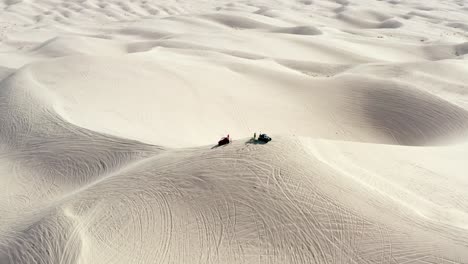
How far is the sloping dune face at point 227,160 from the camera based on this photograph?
16.4ft

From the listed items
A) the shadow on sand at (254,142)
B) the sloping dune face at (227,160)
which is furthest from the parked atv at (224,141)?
the shadow on sand at (254,142)

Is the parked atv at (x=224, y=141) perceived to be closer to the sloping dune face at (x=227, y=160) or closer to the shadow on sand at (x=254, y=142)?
the sloping dune face at (x=227, y=160)

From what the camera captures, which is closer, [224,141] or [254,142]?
[254,142]

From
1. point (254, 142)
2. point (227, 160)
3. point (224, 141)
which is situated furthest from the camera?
point (224, 141)

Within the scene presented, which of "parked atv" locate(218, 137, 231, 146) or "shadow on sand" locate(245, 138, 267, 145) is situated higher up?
"shadow on sand" locate(245, 138, 267, 145)

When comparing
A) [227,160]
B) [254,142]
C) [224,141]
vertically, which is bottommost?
[227,160]

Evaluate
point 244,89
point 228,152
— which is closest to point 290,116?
point 244,89

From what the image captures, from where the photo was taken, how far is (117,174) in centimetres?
666

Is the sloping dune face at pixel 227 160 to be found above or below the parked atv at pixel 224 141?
below

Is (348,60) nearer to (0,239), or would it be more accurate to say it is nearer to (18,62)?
(18,62)

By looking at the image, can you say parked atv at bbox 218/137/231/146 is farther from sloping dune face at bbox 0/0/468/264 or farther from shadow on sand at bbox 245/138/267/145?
shadow on sand at bbox 245/138/267/145

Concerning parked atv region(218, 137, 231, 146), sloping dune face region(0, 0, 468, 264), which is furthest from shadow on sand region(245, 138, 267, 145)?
parked atv region(218, 137, 231, 146)

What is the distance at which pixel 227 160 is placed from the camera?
232 inches

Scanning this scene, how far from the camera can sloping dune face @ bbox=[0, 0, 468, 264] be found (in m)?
4.99
